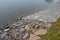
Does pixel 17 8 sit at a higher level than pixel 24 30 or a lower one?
higher

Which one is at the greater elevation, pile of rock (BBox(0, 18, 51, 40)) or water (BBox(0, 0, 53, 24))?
water (BBox(0, 0, 53, 24))

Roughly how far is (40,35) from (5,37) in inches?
157

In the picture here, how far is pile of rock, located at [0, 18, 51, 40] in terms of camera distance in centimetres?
1583

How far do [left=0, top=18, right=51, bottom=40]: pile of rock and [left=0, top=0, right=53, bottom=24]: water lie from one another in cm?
252

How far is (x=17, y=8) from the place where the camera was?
26.2m

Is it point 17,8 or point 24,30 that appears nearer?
point 24,30

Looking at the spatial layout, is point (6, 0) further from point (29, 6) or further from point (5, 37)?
point (5, 37)

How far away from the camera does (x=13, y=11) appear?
82.0ft

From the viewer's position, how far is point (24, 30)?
17547 mm

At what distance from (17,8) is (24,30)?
29.6 ft

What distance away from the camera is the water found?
23125 mm

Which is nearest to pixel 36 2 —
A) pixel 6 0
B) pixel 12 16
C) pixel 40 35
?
pixel 6 0

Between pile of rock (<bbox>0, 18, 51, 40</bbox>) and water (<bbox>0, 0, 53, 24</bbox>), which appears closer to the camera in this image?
pile of rock (<bbox>0, 18, 51, 40</bbox>)

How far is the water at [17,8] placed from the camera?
23.1 meters
